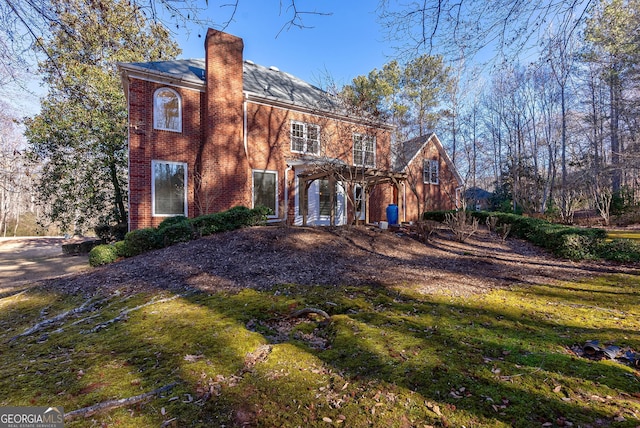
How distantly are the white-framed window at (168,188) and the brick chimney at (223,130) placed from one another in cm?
64

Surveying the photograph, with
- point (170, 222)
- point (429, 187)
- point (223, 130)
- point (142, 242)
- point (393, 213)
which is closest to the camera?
point (142, 242)

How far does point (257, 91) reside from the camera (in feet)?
41.5

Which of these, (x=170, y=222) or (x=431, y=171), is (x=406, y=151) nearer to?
(x=431, y=171)

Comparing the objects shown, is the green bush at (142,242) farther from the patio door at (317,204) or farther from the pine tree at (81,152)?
the pine tree at (81,152)

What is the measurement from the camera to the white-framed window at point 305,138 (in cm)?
1348

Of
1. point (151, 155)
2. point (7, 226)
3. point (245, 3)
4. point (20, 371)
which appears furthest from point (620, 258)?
point (7, 226)

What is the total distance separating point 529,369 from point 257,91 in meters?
13.1

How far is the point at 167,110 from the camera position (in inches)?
421

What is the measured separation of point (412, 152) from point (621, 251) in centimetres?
1184

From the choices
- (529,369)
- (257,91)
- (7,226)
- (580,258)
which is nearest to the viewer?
(529,369)

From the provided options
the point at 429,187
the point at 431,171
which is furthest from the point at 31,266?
the point at 431,171

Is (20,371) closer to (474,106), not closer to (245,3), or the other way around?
(245,3)

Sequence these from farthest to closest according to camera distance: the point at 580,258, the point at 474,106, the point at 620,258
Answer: the point at 474,106, the point at 580,258, the point at 620,258

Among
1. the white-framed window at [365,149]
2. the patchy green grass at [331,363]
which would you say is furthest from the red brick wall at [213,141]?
the patchy green grass at [331,363]
